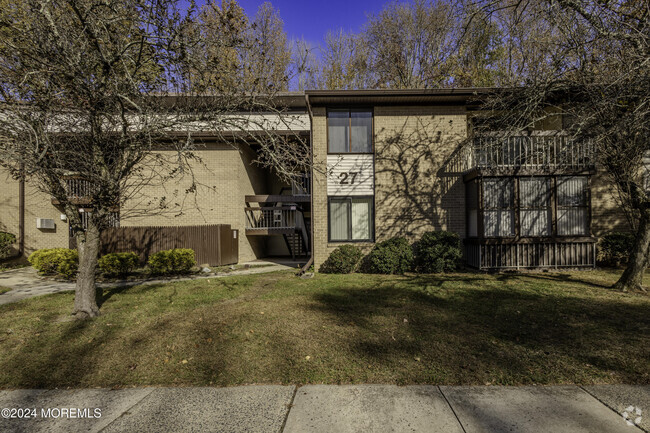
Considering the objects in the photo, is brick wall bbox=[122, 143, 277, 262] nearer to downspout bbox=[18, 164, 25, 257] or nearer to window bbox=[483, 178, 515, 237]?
downspout bbox=[18, 164, 25, 257]

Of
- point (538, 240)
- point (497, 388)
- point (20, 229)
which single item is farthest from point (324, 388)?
point (20, 229)

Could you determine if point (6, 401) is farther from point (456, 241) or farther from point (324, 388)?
point (456, 241)

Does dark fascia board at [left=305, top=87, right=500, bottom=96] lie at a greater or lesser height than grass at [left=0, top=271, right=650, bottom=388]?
greater

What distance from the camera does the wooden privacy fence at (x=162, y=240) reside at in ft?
43.8

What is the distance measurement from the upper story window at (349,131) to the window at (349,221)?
187 cm

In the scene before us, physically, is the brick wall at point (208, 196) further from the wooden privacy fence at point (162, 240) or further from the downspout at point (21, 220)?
the downspout at point (21, 220)

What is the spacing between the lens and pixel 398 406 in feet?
9.96

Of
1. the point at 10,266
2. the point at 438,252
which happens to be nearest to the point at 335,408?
the point at 438,252

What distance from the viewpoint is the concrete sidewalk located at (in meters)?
2.73

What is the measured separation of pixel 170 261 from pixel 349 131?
313 inches

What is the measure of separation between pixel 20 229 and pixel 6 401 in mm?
15254

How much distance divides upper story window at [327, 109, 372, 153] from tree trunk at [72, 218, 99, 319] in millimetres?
7624

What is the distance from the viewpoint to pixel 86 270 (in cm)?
597

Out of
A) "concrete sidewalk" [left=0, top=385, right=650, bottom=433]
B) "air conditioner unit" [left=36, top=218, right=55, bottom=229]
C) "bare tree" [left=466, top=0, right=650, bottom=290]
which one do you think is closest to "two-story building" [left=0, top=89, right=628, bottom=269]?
"bare tree" [left=466, top=0, right=650, bottom=290]
